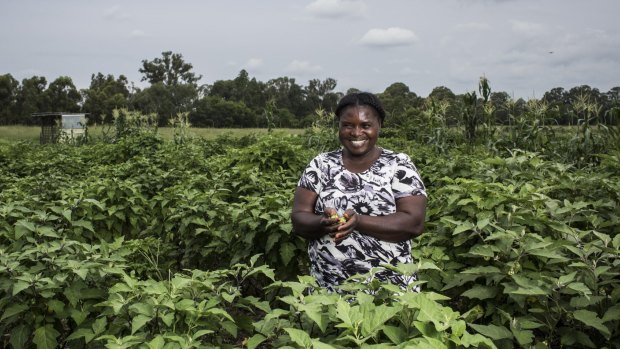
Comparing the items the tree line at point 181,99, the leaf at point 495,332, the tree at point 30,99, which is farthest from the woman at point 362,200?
the tree at point 30,99

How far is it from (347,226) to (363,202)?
0.79ft

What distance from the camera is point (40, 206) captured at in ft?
14.8

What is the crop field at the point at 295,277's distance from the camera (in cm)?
188

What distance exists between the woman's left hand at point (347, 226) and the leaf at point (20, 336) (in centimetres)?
149

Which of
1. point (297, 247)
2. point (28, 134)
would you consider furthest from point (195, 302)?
point (28, 134)

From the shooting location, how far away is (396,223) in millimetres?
2500

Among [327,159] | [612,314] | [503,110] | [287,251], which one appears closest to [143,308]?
[327,159]

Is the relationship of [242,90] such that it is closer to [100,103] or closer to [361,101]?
[100,103]

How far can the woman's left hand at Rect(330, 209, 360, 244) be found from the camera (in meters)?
2.36

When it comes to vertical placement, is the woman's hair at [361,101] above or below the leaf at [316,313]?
above

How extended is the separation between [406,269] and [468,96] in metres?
9.90

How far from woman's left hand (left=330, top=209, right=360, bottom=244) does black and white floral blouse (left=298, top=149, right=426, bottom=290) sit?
168mm

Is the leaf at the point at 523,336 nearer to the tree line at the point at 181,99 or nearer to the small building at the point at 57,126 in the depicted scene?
the small building at the point at 57,126

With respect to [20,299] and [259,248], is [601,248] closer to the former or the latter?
[259,248]
